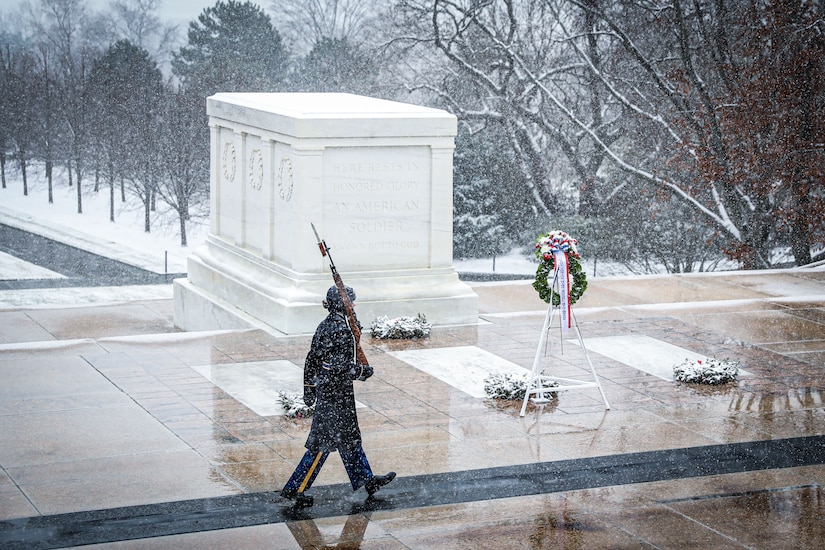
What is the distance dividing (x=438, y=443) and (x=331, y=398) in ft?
6.12

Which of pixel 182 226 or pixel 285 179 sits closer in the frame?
pixel 285 179

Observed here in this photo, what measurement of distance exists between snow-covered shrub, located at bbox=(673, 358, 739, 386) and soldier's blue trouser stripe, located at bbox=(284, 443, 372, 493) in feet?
14.5

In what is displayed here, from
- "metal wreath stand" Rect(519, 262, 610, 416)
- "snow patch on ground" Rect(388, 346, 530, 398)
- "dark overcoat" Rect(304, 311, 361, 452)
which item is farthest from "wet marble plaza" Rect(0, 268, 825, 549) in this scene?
"dark overcoat" Rect(304, 311, 361, 452)

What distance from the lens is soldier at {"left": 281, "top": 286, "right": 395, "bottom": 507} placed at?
23.2 ft

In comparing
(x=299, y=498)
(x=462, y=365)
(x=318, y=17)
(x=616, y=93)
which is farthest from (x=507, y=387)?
(x=318, y=17)

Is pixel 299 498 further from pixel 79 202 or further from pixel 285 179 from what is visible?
pixel 79 202

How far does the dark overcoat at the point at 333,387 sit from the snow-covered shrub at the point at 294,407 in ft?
7.20

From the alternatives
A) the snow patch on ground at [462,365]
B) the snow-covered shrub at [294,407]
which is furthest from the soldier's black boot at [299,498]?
the snow patch on ground at [462,365]

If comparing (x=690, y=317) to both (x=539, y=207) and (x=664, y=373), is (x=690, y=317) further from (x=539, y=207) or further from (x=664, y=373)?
(x=539, y=207)

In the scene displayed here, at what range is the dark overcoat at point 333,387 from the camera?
7082 mm

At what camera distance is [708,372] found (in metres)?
10.6

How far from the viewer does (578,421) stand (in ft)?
31.0

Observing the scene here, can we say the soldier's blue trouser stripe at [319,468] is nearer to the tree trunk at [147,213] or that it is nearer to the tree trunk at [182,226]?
the tree trunk at [182,226]

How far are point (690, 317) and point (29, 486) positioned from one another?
8.46 m
